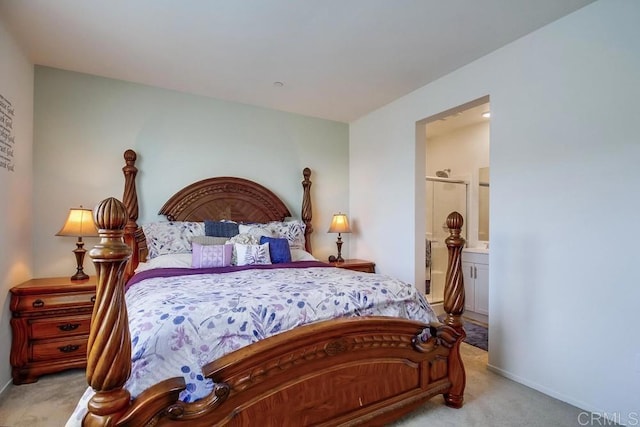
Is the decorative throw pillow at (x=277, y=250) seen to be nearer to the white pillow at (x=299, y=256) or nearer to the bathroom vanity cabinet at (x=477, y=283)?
the white pillow at (x=299, y=256)

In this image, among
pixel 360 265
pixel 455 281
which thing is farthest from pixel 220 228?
pixel 455 281

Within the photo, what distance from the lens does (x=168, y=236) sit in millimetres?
3082

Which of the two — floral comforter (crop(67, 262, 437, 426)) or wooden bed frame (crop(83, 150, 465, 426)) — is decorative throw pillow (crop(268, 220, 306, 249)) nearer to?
floral comforter (crop(67, 262, 437, 426))

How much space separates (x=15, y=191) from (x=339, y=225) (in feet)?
9.97

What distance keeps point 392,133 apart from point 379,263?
156cm

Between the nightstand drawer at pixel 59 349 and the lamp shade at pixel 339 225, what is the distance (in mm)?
2647

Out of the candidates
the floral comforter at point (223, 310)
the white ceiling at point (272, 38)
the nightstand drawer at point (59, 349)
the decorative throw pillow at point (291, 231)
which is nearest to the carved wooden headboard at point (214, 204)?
the decorative throw pillow at point (291, 231)

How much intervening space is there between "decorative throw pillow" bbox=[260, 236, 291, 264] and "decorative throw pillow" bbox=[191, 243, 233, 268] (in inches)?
15.6

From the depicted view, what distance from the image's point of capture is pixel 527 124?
2436mm

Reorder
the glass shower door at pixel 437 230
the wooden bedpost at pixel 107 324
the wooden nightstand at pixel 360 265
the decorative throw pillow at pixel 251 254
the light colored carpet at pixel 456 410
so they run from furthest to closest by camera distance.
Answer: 1. the glass shower door at pixel 437 230
2. the wooden nightstand at pixel 360 265
3. the decorative throw pillow at pixel 251 254
4. the light colored carpet at pixel 456 410
5. the wooden bedpost at pixel 107 324

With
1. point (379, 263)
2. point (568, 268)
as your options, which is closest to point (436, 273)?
point (379, 263)

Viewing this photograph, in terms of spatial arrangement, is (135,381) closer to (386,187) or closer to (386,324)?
(386,324)

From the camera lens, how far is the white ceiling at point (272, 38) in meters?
2.11

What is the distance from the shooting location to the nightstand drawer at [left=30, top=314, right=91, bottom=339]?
2.46 m
